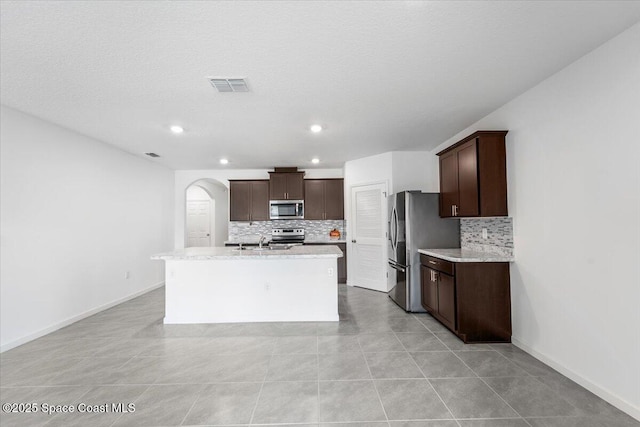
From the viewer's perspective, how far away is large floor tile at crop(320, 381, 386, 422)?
1.96 m

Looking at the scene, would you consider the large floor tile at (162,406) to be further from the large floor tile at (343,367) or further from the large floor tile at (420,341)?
the large floor tile at (420,341)

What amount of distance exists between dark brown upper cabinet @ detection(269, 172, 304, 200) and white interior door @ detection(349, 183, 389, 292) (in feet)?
4.16

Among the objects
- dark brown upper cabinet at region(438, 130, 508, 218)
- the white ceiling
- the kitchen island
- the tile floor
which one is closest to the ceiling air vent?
the white ceiling

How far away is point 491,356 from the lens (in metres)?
2.79

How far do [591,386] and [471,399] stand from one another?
0.96m

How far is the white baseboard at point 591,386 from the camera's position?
194 centimetres

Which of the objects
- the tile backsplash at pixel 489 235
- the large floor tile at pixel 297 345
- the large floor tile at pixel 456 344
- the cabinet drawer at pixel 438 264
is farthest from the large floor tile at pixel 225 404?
the tile backsplash at pixel 489 235

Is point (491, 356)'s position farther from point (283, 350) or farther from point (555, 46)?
point (555, 46)

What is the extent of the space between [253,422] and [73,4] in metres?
2.75

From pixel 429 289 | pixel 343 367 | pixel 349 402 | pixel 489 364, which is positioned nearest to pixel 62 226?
pixel 343 367

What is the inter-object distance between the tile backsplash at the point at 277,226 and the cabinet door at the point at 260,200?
36 centimetres

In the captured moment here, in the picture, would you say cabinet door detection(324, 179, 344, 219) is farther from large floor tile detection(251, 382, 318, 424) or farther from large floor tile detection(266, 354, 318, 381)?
large floor tile detection(251, 382, 318, 424)

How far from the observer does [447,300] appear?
10.9 feet

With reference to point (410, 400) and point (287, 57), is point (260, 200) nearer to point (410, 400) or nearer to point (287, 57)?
point (287, 57)
